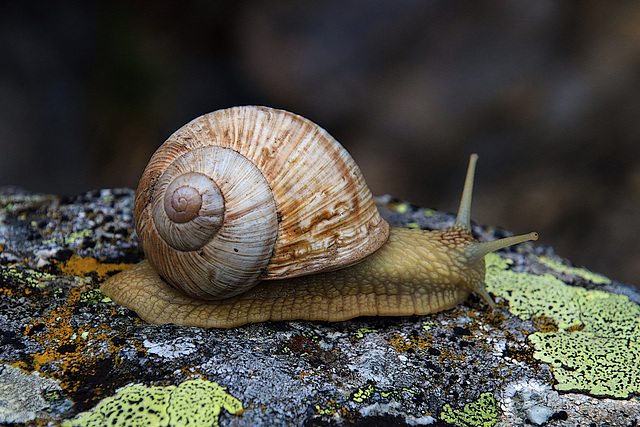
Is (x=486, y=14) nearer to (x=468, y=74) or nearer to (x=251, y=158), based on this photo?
(x=468, y=74)

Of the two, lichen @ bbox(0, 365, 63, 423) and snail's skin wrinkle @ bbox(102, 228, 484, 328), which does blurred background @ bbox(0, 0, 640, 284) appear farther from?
lichen @ bbox(0, 365, 63, 423)

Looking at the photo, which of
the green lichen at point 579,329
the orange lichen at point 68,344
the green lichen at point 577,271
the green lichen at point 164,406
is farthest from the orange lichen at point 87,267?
the green lichen at point 577,271

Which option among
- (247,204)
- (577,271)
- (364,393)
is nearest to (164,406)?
(364,393)

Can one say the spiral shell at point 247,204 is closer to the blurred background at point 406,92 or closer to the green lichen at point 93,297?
the green lichen at point 93,297

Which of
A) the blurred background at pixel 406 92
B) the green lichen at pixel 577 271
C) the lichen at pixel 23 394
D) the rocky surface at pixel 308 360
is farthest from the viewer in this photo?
the blurred background at pixel 406 92

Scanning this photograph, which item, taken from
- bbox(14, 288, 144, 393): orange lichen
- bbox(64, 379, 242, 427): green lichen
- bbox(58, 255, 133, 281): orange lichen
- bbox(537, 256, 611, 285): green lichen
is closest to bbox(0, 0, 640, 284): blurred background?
bbox(537, 256, 611, 285): green lichen

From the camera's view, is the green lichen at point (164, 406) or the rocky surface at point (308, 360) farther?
the rocky surface at point (308, 360)
